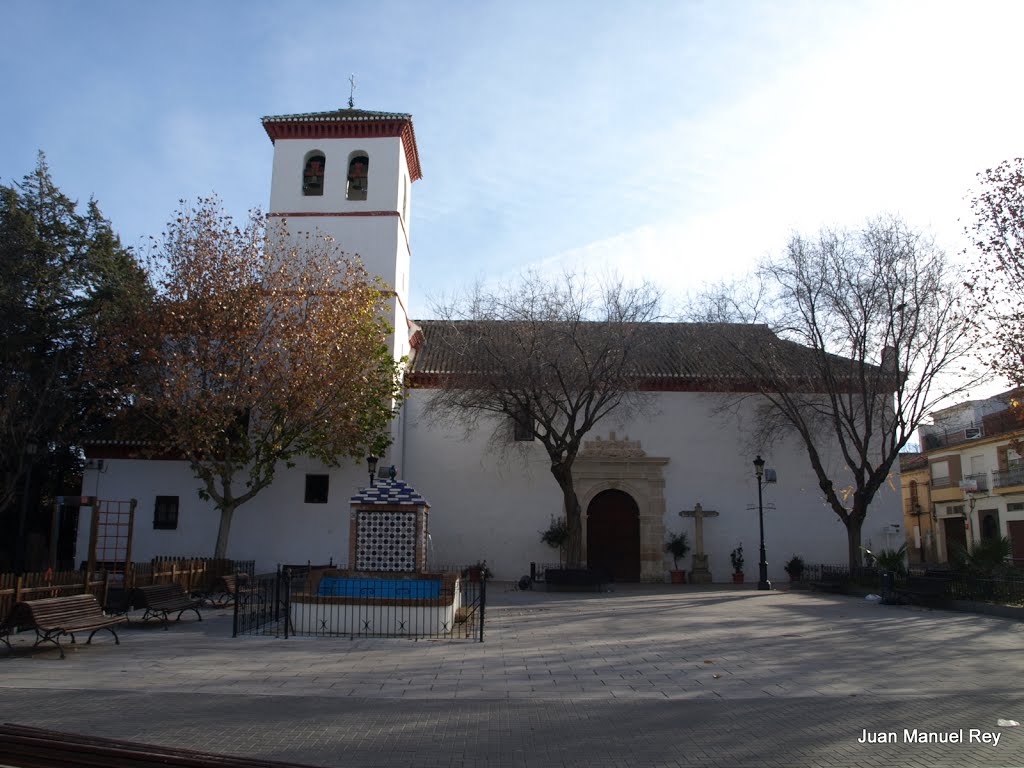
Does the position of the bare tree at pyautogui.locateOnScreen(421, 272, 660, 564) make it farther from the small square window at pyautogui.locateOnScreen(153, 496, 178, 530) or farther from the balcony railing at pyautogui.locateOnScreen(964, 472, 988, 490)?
the balcony railing at pyautogui.locateOnScreen(964, 472, 988, 490)

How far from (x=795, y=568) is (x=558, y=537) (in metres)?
7.30

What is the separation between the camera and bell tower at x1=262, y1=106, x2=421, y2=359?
23734mm

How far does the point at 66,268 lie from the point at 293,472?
8.26m

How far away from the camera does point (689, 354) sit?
25453 millimetres

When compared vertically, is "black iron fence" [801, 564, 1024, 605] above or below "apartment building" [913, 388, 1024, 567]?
below

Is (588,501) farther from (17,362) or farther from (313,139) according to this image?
(17,362)

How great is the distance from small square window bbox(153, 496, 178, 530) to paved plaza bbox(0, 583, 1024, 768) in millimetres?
10577

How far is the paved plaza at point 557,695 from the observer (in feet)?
20.1

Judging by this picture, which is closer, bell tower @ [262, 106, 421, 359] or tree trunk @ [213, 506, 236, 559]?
tree trunk @ [213, 506, 236, 559]

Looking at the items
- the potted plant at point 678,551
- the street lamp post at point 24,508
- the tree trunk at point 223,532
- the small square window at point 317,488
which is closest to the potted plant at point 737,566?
the potted plant at point 678,551

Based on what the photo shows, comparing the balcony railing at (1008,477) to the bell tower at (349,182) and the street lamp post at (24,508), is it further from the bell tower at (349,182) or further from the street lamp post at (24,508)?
the street lamp post at (24,508)

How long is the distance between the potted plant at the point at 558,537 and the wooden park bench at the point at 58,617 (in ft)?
48.4

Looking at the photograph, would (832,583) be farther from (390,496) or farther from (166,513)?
(166,513)

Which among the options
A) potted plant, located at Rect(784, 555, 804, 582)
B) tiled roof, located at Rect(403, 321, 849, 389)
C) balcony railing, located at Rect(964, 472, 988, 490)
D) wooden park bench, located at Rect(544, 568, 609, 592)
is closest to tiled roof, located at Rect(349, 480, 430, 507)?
tiled roof, located at Rect(403, 321, 849, 389)
